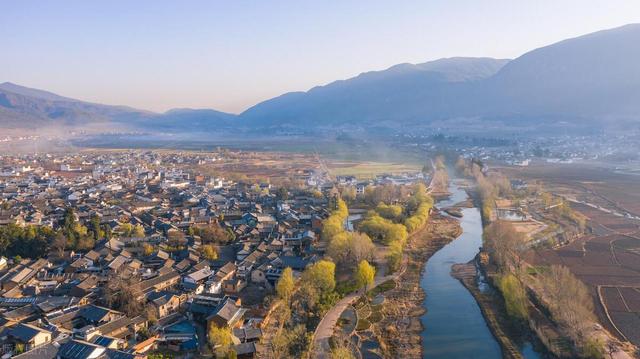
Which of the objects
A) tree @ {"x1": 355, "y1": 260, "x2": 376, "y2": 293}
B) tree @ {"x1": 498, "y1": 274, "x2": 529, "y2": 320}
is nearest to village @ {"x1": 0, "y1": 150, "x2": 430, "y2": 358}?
tree @ {"x1": 355, "y1": 260, "x2": 376, "y2": 293}

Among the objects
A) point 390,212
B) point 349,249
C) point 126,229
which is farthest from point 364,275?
point 126,229

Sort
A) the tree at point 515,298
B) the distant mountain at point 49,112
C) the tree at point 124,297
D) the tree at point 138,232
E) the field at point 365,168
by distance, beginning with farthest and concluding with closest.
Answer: the distant mountain at point 49,112 → the field at point 365,168 → the tree at point 138,232 → the tree at point 515,298 → the tree at point 124,297

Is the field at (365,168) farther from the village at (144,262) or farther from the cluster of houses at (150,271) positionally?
the cluster of houses at (150,271)

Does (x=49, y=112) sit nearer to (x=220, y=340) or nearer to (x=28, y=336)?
(x=28, y=336)

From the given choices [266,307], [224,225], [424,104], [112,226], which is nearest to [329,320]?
[266,307]

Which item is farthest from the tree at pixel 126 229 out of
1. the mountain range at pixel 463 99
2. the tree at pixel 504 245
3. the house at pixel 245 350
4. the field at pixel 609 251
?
the mountain range at pixel 463 99
